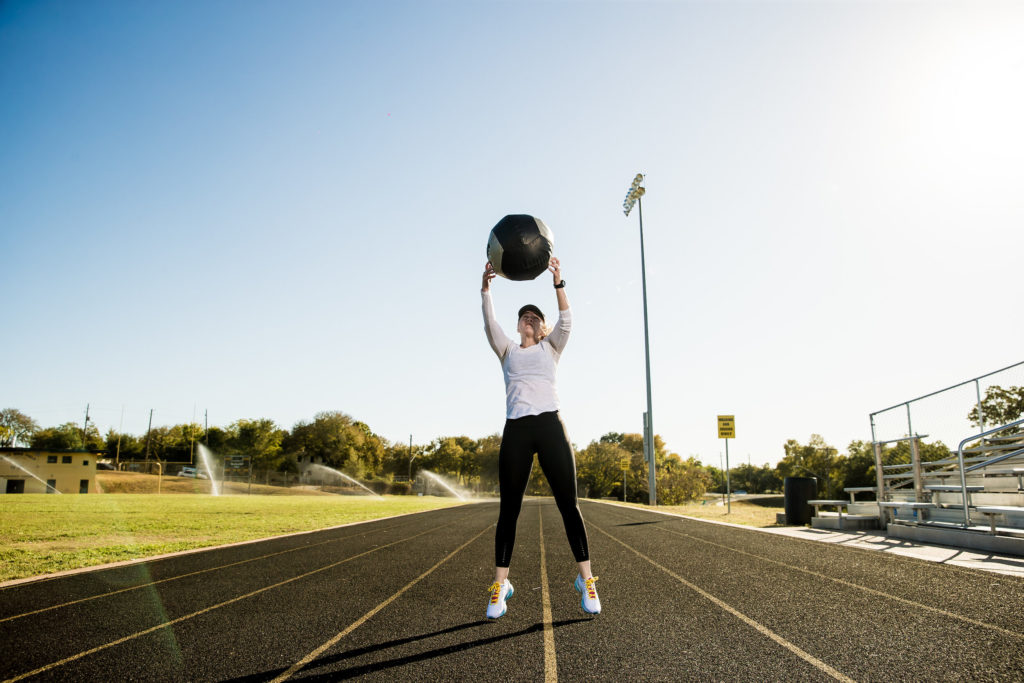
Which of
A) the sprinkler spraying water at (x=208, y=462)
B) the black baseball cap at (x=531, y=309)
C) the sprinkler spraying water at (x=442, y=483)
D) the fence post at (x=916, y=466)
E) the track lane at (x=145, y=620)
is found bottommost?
the sprinkler spraying water at (x=442, y=483)

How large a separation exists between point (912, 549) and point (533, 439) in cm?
921

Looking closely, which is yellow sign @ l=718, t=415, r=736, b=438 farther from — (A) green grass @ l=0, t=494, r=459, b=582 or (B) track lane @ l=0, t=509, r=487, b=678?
(B) track lane @ l=0, t=509, r=487, b=678

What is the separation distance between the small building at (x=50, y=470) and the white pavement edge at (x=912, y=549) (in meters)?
60.2

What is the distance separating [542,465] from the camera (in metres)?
4.02

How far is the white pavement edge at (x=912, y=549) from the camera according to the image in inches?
294

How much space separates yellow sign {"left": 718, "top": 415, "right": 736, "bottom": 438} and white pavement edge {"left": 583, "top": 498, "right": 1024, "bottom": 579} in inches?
296

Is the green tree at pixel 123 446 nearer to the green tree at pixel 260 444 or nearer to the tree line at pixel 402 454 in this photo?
the tree line at pixel 402 454

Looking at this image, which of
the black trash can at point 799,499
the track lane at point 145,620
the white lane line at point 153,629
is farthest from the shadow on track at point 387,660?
the black trash can at point 799,499

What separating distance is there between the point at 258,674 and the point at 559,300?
3310 millimetres

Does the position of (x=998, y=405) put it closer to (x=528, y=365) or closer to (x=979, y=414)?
(x=979, y=414)

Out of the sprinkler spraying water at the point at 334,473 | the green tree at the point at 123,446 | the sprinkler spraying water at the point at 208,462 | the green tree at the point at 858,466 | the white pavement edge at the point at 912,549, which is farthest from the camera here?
the green tree at the point at 123,446

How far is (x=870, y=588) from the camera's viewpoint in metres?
6.11

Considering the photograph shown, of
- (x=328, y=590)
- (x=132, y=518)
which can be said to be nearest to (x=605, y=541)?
(x=328, y=590)

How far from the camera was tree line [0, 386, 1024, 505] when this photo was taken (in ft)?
190
